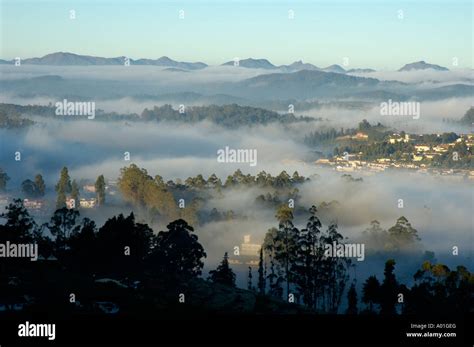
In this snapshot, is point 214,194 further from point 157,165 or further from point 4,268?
point 4,268

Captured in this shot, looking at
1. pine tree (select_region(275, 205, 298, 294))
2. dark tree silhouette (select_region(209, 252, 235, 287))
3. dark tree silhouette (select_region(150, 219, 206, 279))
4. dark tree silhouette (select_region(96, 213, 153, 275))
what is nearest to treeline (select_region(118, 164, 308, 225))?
pine tree (select_region(275, 205, 298, 294))

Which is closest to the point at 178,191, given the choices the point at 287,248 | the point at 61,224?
the point at 287,248

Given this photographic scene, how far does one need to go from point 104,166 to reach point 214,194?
66.7 meters

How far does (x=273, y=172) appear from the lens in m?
196

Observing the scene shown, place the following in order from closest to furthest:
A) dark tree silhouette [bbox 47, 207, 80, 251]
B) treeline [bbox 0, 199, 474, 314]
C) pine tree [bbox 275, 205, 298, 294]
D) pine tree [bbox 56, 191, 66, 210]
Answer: treeline [bbox 0, 199, 474, 314], dark tree silhouette [bbox 47, 207, 80, 251], pine tree [bbox 275, 205, 298, 294], pine tree [bbox 56, 191, 66, 210]

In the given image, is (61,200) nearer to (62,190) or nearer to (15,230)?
(62,190)

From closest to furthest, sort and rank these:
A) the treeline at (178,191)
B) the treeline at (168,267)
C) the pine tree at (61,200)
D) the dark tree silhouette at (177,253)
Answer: the treeline at (168,267) → the dark tree silhouette at (177,253) → the treeline at (178,191) → the pine tree at (61,200)

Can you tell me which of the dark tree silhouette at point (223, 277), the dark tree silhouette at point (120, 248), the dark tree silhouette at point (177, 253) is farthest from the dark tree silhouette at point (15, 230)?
the dark tree silhouette at point (223, 277)

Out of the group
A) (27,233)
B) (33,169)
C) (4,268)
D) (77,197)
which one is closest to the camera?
(4,268)

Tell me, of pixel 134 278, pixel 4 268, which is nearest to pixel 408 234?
pixel 134 278

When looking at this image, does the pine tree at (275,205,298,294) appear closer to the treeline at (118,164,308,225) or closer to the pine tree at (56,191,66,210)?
the treeline at (118,164,308,225)

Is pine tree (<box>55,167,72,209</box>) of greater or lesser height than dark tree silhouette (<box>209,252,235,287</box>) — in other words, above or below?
above

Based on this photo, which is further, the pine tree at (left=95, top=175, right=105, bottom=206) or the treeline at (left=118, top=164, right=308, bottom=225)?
the pine tree at (left=95, top=175, right=105, bottom=206)

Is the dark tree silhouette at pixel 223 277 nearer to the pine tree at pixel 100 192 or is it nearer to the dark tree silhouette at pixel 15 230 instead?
the dark tree silhouette at pixel 15 230
